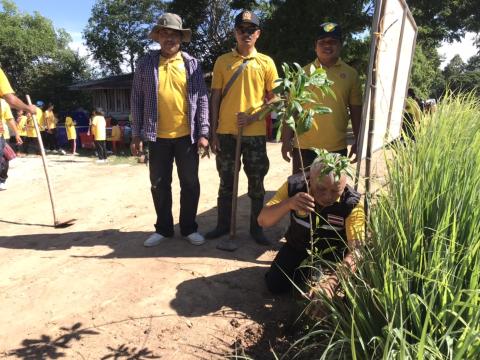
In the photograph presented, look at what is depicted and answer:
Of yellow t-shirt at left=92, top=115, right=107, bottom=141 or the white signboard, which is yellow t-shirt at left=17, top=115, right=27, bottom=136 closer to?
yellow t-shirt at left=92, top=115, right=107, bottom=141

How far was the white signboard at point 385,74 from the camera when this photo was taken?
2.44 m

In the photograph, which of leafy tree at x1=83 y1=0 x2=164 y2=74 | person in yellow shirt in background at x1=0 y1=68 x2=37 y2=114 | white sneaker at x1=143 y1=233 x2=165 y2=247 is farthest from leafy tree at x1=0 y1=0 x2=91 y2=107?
white sneaker at x1=143 y1=233 x2=165 y2=247

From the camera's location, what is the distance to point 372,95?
2512 millimetres

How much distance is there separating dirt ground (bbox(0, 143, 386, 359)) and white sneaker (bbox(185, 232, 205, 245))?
65 millimetres

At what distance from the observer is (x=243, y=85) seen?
3.84 m

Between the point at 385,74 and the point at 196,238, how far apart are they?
2.31 meters

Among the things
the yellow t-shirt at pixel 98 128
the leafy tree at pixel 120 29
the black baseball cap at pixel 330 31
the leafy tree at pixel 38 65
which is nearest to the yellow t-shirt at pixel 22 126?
the yellow t-shirt at pixel 98 128

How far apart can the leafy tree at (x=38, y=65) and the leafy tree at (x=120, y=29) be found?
4066 millimetres

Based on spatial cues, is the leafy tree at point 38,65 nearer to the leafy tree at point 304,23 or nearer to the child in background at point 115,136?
the child in background at point 115,136

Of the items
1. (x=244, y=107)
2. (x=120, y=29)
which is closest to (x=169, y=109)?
(x=244, y=107)

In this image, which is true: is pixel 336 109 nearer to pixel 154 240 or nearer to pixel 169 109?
pixel 169 109

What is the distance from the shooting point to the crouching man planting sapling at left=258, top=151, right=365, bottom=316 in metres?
2.26

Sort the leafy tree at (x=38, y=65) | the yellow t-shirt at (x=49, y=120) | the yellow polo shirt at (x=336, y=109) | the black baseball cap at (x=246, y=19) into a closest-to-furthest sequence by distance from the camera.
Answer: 1. the yellow polo shirt at (x=336, y=109)
2. the black baseball cap at (x=246, y=19)
3. the yellow t-shirt at (x=49, y=120)
4. the leafy tree at (x=38, y=65)

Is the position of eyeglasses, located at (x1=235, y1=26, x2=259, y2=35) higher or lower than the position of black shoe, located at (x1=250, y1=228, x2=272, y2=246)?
higher
